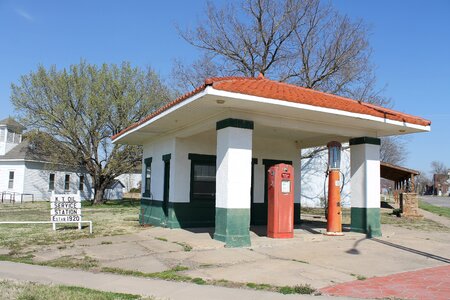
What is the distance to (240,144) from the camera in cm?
1004

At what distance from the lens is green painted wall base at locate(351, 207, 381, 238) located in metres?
12.4

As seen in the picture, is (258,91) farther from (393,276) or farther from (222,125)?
(393,276)

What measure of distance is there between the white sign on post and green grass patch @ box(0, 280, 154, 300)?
7.53 meters

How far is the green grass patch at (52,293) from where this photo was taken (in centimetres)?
543

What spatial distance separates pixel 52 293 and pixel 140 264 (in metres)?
2.59

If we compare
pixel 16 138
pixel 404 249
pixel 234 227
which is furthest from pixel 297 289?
pixel 16 138

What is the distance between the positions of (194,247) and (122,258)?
5.66ft

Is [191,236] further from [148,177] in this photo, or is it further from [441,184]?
[441,184]

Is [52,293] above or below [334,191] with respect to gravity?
below

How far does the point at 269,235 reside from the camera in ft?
36.0

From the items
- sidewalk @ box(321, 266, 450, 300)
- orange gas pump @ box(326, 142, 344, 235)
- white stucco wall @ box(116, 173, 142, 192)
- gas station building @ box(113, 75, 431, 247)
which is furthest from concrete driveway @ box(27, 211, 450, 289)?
white stucco wall @ box(116, 173, 142, 192)

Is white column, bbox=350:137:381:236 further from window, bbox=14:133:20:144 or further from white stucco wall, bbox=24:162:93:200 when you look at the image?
window, bbox=14:133:20:144

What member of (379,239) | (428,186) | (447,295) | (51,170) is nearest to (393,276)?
(447,295)

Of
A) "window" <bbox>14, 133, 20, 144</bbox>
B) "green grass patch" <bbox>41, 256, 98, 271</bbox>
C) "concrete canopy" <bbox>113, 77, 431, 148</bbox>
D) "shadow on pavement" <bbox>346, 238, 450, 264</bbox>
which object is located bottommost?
"green grass patch" <bbox>41, 256, 98, 271</bbox>
